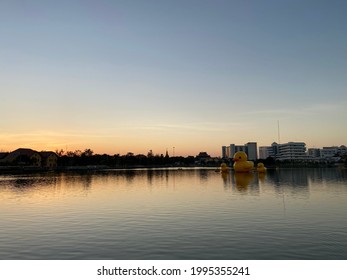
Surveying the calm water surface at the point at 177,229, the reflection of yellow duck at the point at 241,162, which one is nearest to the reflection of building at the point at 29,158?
the reflection of yellow duck at the point at 241,162

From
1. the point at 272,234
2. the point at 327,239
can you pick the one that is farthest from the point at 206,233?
the point at 327,239

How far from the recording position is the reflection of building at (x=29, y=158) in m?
148

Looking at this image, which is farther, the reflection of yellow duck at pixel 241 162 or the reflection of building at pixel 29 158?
the reflection of building at pixel 29 158

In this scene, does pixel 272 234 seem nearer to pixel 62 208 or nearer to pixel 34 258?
pixel 34 258

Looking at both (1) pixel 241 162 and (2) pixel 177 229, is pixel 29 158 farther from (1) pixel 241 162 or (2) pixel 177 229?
(2) pixel 177 229

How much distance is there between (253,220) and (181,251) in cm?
896

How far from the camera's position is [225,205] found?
2947cm

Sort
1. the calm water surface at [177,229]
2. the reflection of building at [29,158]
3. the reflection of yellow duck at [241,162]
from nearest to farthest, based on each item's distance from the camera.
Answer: the calm water surface at [177,229], the reflection of yellow duck at [241,162], the reflection of building at [29,158]

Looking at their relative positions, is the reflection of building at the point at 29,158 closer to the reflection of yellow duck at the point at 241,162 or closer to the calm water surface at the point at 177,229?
the reflection of yellow duck at the point at 241,162

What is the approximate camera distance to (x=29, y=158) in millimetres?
149500

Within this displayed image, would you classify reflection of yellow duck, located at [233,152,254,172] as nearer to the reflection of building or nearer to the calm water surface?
the calm water surface

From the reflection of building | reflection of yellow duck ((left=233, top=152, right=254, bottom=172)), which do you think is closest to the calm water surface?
reflection of yellow duck ((left=233, top=152, right=254, bottom=172))

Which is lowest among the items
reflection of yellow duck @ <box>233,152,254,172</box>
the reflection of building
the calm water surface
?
the calm water surface

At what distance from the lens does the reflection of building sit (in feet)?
485
